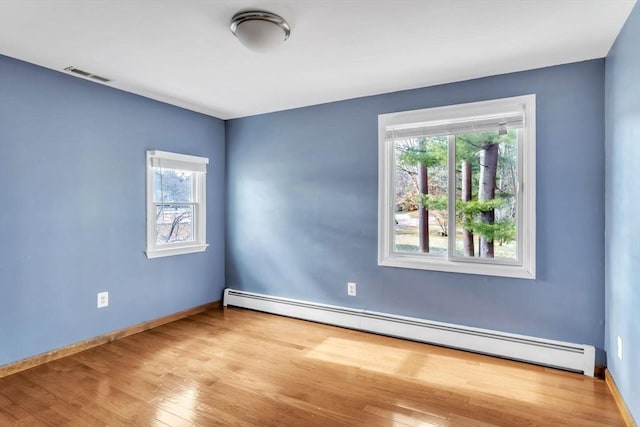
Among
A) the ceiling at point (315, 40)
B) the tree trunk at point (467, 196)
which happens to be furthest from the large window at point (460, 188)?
the ceiling at point (315, 40)

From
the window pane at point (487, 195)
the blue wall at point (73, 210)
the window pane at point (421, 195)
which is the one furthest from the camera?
the window pane at point (421, 195)

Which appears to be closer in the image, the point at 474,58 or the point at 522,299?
the point at 474,58

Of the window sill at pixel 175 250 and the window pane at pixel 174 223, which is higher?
the window pane at pixel 174 223

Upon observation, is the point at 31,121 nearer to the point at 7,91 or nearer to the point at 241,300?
the point at 7,91

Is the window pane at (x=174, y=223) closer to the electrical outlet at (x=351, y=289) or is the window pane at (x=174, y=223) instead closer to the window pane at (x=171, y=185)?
the window pane at (x=171, y=185)

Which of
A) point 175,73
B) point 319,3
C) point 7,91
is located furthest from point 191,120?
point 319,3

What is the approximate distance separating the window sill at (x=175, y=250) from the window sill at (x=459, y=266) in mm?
2074

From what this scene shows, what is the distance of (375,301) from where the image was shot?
11.1 feet

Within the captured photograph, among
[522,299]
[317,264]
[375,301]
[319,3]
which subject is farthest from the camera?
[317,264]

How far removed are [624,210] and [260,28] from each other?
236 cm

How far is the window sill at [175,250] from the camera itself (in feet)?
11.5

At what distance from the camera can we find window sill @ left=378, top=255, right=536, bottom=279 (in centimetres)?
275

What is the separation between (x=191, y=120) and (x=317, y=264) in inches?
84.8

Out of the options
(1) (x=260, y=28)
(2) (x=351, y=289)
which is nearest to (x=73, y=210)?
(1) (x=260, y=28)
